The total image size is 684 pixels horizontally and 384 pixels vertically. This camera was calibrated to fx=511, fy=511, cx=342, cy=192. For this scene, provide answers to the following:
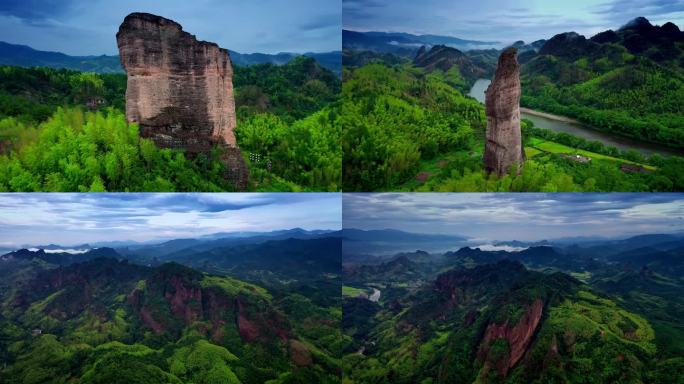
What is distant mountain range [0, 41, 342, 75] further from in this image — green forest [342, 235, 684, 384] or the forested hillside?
the forested hillside

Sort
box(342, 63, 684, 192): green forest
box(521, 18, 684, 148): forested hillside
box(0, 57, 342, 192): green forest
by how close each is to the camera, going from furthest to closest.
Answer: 1. box(521, 18, 684, 148): forested hillside
2. box(342, 63, 684, 192): green forest
3. box(0, 57, 342, 192): green forest

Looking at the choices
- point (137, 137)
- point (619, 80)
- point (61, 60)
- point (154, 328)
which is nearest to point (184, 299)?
point (154, 328)

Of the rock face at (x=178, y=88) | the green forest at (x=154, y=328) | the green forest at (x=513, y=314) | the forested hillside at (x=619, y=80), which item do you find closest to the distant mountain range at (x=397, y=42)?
the forested hillside at (x=619, y=80)

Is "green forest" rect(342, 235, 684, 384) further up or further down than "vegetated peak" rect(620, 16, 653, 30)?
further down

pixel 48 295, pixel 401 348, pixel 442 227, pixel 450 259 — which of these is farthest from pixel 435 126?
pixel 48 295

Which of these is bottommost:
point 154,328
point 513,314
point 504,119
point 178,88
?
point 154,328

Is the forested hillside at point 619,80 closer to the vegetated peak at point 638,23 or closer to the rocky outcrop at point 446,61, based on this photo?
the vegetated peak at point 638,23

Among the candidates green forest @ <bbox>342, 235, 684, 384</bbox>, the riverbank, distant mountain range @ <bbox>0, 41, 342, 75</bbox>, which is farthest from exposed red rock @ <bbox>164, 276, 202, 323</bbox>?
the riverbank

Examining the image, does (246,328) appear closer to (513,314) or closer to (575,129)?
(513,314)
